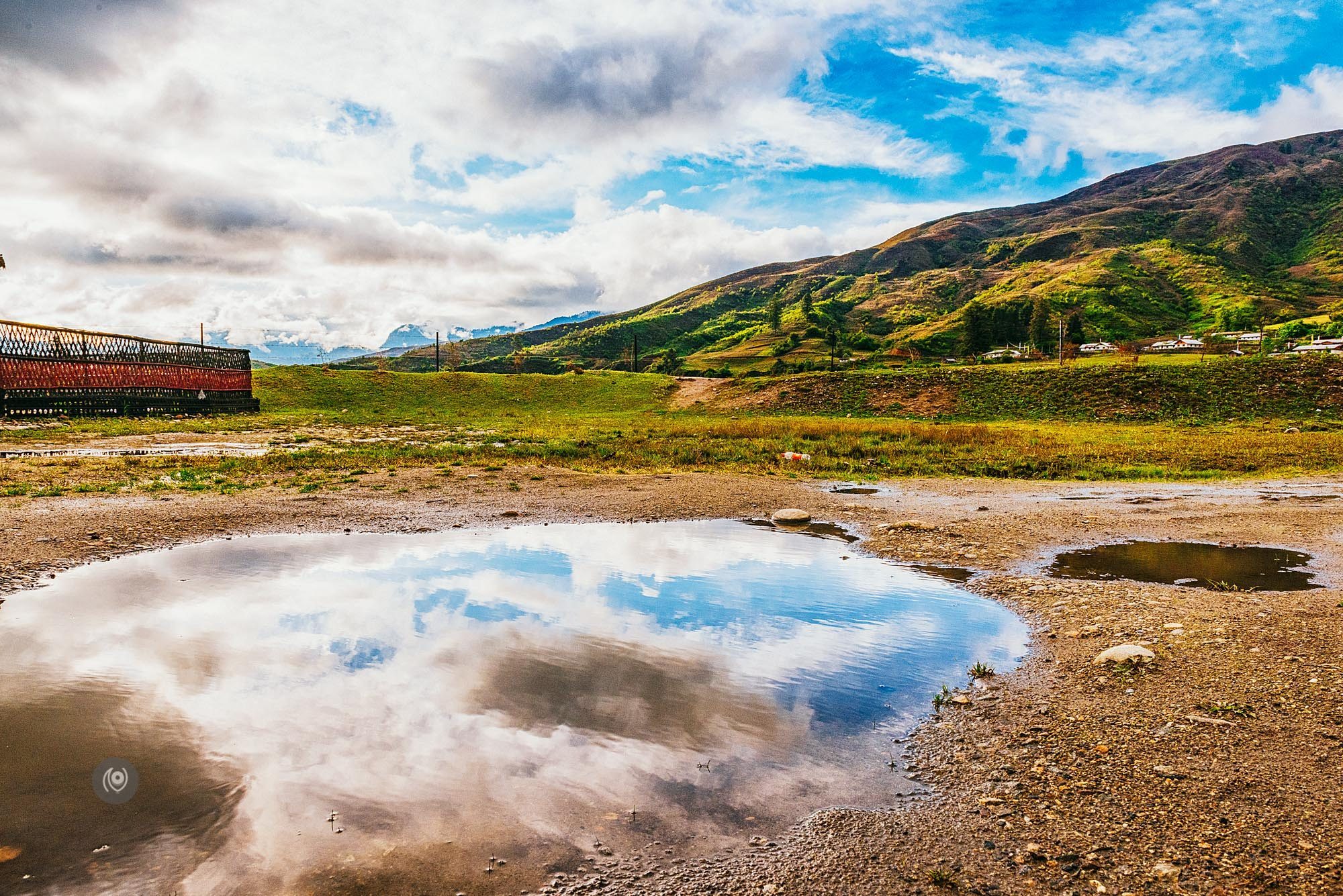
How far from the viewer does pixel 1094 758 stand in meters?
5.81

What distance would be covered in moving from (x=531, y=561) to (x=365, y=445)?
2293 centimetres

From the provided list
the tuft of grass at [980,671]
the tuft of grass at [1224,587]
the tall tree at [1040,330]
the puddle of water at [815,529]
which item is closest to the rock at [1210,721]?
the tuft of grass at [980,671]

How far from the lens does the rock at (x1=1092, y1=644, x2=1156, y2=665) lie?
7641 mm

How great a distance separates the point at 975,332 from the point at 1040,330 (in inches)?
581

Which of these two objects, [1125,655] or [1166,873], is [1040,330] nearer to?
[1125,655]

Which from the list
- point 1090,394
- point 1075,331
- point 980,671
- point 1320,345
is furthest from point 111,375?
point 1075,331

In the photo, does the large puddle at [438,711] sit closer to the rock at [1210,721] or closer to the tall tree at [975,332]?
the rock at [1210,721]

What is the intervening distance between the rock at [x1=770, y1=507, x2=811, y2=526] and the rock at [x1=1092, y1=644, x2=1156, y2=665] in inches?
349

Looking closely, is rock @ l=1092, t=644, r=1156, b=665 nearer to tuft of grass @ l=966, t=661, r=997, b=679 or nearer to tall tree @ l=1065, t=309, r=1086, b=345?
tuft of grass @ l=966, t=661, r=997, b=679

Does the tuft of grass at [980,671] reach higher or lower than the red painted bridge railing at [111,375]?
lower

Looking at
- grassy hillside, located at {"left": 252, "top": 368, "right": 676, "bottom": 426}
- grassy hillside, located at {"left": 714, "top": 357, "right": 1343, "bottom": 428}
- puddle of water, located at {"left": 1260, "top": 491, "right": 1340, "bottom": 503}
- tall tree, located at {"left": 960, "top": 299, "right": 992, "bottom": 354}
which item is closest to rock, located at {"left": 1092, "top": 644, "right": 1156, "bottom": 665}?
puddle of water, located at {"left": 1260, "top": 491, "right": 1340, "bottom": 503}

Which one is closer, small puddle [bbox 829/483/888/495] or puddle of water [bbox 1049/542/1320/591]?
puddle of water [bbox 1049/542/1320/591]
